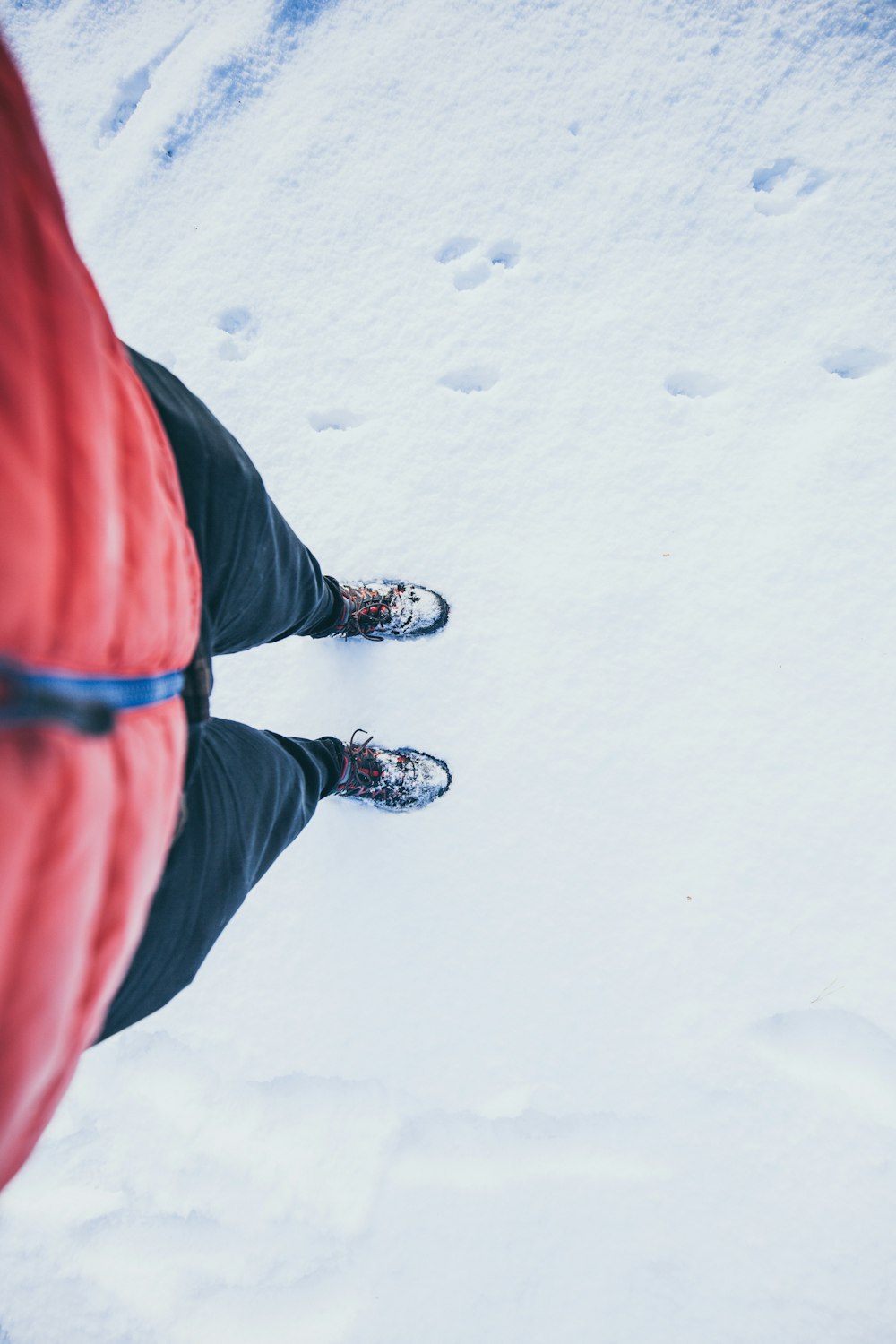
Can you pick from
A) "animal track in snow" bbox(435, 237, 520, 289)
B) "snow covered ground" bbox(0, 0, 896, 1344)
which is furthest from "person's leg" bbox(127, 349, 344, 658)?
"animal track in snow" bbox(435, 237, 520, 289)

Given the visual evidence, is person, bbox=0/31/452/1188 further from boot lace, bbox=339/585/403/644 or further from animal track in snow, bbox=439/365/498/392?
animal track in snow, bbox=439/365/498/392

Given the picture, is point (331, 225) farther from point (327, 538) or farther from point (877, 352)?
point (877, 352)

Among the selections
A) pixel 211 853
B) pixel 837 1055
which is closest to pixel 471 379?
pixel 211 853

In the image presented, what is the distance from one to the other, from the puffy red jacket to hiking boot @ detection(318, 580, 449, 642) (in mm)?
678

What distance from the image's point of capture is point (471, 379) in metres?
1.22

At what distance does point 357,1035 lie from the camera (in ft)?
3.69

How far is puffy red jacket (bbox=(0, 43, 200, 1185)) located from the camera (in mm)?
295

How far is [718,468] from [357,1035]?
1.15 meters

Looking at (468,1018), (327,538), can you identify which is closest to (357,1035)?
(468,1018)

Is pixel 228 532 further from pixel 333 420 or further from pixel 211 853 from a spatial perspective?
pixel 333 420

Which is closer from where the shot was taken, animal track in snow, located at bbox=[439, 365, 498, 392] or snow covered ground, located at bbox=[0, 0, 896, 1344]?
snow covered ground, located at bbox=[0, 0, 896, 1344]

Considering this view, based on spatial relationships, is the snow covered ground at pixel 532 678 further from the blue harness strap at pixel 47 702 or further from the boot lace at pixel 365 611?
the blue harness strap at pixel 47 702

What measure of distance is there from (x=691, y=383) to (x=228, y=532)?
94cm

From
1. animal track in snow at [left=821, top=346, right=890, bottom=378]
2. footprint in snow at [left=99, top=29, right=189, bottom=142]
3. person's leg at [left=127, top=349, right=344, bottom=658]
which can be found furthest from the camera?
footprint in snow at [left=99, top=29, right=189, bottom=142]
